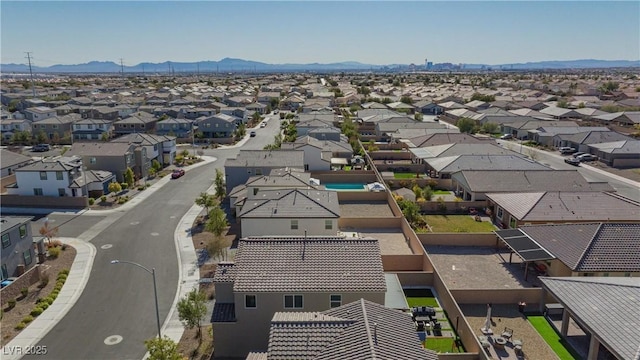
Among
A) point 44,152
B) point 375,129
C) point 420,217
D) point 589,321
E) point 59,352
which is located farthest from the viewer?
point 375,129

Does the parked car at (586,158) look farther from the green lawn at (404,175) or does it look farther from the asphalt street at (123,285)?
the asphalt street at (123,285)

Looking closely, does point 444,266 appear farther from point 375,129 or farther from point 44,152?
point 44,152

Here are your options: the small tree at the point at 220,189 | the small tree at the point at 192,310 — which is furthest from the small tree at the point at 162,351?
the small tree at the point at 220,189

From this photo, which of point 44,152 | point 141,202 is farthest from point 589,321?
point 44,152

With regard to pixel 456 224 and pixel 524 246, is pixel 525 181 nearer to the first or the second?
pixel 456 224

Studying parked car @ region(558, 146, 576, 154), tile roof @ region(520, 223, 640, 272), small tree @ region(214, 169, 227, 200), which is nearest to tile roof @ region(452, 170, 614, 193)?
tile roof @ region(520, 223, 640, 272)

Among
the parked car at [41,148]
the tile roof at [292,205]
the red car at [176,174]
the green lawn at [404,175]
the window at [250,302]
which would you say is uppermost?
the tile roof at [292,205]

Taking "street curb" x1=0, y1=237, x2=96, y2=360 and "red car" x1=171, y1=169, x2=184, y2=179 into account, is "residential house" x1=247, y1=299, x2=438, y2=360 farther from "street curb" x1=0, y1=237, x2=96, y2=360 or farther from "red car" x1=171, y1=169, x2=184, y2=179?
"red car" x1=171, y1=169, x2=184, y2=179

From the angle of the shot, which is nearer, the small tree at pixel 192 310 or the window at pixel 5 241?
the small tree at pixel 192 310
